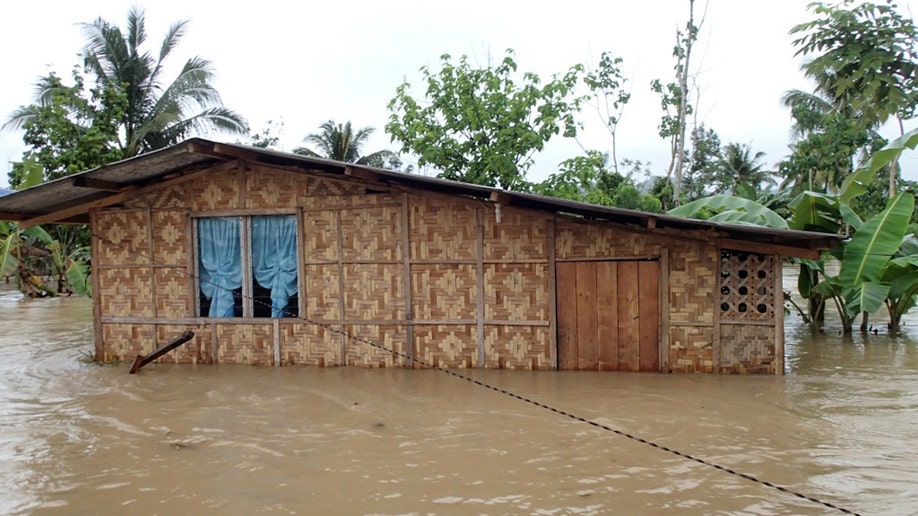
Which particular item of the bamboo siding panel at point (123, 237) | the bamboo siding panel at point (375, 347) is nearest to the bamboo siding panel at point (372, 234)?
the bamboo siding panel at point (375, 347)

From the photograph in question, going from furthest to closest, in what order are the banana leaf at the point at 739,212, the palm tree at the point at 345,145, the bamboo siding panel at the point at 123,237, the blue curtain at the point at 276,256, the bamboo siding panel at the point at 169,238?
1. the palm tree at the point at 345,145
2. the banana leaf at the point at 739,212
3. the bamboo siding panel at the point at 123,237
4. the bamboo siding panel at the point at 169,238
5. the blue curtain at the point at 276,256

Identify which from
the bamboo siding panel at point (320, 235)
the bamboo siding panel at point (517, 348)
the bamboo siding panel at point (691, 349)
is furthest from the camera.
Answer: the bamboo siding panel at point (320, 235)

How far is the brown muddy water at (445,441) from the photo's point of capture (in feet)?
13.7

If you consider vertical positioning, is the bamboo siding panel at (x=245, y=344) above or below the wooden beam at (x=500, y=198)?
below

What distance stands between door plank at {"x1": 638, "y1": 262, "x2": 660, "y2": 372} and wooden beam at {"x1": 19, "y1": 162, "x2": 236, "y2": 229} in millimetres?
5345

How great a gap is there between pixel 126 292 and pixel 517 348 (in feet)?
17.7

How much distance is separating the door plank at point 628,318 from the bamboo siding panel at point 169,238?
5.64m

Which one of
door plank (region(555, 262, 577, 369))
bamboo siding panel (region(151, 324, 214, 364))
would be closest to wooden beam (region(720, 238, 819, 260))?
door plank (region(555, 262, 577, 369))

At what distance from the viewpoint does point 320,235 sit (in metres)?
7.95

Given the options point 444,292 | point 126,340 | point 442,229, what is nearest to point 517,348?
point 444,292

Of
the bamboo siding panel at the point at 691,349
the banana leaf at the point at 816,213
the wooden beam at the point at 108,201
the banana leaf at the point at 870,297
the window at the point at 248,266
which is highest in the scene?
the wooden beam at the point at 108,201

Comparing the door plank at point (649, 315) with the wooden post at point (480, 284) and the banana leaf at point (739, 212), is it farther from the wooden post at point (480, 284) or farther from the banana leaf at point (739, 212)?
the banana leaf at point (739, 212)

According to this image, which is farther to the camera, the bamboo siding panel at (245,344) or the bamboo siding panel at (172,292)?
the bamboo siding panel at (172,292)

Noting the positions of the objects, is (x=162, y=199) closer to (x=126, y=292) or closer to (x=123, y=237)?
(x=123, y=237)
